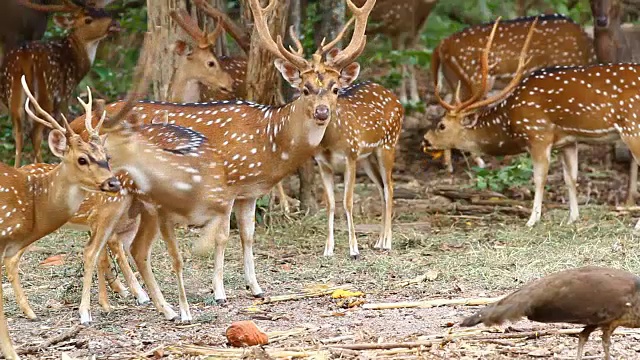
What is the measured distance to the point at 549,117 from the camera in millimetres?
10336

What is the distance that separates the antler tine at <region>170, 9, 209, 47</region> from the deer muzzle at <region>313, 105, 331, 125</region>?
8.04ft

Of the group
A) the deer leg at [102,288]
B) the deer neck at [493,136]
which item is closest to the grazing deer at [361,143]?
the deer neck at [493,136]

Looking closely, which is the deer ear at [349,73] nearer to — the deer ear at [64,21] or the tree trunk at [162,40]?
the tree trunk at [162,40]

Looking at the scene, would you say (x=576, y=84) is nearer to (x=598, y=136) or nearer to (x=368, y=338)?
(x=598, y=136)

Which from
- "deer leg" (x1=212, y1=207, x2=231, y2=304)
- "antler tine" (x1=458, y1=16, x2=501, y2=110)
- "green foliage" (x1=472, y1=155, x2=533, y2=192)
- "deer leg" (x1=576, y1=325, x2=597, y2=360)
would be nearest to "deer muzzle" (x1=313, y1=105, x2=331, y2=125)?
"deer leg" (x1=212, y1=207, x2=231, y2=304)

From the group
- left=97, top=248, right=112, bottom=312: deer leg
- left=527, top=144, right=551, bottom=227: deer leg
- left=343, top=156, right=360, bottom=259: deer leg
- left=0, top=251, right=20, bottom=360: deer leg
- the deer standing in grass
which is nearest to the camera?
left=0, top=251, right=20, bottom=360: deer leg

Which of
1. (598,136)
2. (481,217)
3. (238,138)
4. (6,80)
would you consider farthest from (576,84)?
(6,80)

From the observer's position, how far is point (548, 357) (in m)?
5.76

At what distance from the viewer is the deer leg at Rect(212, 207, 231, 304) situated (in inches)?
286

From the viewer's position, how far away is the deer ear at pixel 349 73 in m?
8.34

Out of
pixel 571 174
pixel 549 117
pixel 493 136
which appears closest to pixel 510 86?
pixel 549 117

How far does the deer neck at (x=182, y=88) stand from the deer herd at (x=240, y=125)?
0.02 metres

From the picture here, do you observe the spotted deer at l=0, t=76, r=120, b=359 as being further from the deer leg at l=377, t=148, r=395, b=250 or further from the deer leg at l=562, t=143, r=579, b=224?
the deer leg at l=562, t=143, r=579, b=224

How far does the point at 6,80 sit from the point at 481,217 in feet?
16.0
